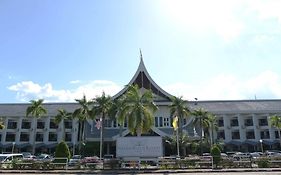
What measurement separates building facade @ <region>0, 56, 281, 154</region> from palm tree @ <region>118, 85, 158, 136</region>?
76.2 ft

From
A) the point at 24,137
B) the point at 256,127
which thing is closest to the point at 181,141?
the point at 256,127

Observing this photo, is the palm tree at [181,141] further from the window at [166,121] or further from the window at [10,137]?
the window at [10,137]

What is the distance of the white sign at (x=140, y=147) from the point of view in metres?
30.5

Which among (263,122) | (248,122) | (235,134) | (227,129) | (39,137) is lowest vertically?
(235,134)

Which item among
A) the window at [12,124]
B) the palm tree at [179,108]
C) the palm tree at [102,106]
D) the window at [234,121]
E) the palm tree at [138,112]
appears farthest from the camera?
the window at [12,124]

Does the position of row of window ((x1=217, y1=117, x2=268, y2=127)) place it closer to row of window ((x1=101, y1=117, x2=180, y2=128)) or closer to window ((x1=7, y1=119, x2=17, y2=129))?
row of window ((x1=101, y1=117, x2=180, y2=128))

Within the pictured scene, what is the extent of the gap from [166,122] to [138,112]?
25.2m

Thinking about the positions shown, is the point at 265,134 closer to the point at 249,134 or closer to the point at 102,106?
the point at 249,134

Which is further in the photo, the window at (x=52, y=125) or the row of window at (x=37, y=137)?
the window at (x=52, y=125)

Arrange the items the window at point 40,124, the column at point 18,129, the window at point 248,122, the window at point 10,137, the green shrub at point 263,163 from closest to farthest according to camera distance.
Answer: the green shrub at point 263,163 < the window at point 248,122 < the column at point 18,129 < the window at point 10,137 < the window at point 40,124

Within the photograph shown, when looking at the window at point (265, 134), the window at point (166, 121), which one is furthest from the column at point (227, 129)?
the window at point (166, 121)

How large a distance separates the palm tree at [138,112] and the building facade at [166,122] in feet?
76.2

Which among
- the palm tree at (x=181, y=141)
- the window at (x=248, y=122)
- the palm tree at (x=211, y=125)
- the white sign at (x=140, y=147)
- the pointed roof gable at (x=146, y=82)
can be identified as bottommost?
the white sign at (x=140, y=147)

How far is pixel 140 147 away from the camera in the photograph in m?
30.7
